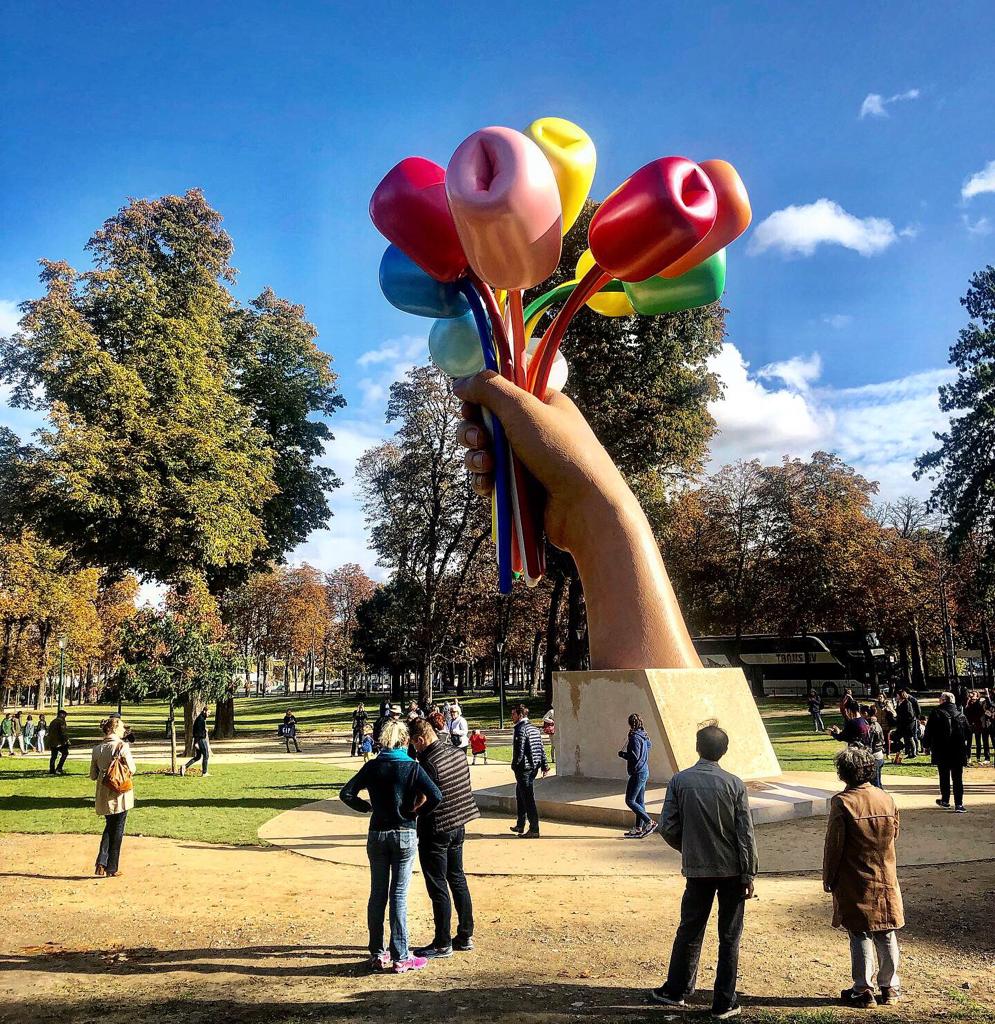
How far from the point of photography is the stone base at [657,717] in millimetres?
11094

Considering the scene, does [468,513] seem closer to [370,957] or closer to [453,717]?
[453,717]

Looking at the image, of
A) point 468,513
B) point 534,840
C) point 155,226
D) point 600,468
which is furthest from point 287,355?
point 534,840

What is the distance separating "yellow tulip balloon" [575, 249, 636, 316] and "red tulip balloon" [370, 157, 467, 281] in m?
2.86

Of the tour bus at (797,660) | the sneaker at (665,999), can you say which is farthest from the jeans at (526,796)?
the tour bus at (797,660)

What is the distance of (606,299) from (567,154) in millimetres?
3238

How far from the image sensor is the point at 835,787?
11820 mm

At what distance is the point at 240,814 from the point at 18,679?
44795 mm

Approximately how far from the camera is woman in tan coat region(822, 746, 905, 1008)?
4.53 m

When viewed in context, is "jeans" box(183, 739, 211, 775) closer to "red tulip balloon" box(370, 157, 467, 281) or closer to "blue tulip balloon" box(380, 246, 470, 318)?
"blue tulip balloon" box(380, 246, 470, 318)

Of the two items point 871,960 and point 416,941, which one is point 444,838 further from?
point 871,960

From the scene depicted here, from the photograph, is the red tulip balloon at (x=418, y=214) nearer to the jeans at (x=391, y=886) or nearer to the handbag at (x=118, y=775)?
the handbag at (x=118, y=775)

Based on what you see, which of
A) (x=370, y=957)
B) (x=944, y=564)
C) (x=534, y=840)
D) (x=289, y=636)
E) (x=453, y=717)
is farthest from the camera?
(x=289, y=636)

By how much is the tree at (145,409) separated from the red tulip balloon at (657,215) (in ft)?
51.2

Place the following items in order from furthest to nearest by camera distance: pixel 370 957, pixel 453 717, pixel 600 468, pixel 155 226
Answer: pixel 155 226
pixel 453 717
pixel 600 468
pixel 370 957
